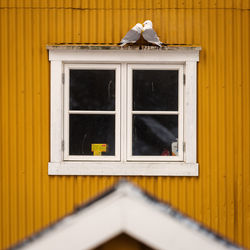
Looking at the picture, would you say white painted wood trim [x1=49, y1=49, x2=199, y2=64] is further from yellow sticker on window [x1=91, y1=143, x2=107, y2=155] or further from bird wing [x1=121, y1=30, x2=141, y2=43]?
yellow sticker on window [x1=91, y1=143, x2=107, y2=155]

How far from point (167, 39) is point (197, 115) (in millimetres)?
953

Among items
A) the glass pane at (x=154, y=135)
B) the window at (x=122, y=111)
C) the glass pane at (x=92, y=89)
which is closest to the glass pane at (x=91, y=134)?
the window at (x=122, y=111)

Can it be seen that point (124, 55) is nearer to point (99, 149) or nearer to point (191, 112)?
point (191, 112)

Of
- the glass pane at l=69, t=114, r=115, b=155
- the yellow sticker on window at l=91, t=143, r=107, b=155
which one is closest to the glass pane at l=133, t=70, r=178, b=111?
the glass pane at l=69, t=114, r=115, b=155

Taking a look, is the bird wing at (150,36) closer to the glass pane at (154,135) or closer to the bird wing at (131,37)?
the bird wing at (131,37)

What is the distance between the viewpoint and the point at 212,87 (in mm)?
3391

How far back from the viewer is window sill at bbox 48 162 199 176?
11.0 feet

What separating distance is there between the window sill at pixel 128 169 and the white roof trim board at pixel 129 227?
7.01 feet

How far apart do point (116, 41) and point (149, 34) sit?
399 mm

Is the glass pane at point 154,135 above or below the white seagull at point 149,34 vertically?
below

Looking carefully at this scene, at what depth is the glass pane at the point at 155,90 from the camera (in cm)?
346

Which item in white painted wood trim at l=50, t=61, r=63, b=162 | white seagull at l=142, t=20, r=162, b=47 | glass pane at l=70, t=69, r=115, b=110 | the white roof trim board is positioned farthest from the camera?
glass pane at l=70, t=69, r=115, b=110

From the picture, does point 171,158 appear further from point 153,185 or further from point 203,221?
point 203,221

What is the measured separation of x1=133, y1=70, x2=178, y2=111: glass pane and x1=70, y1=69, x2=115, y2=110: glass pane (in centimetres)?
30
